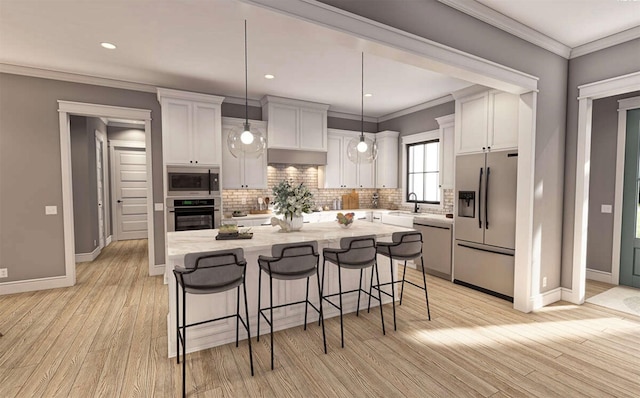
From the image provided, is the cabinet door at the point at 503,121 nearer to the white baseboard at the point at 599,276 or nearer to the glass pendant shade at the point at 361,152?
the glass pendant shade at the point at 361,152

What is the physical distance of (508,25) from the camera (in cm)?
311

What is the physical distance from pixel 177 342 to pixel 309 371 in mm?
1129

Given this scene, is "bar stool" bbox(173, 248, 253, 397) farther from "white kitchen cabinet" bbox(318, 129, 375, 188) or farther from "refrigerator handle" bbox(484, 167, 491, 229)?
"white kitchen cabinet" bbox(318, 129, 375, 188)

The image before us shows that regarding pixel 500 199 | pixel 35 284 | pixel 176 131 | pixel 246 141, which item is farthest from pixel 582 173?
pixel 35 284

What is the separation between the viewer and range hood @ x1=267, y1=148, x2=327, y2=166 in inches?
220

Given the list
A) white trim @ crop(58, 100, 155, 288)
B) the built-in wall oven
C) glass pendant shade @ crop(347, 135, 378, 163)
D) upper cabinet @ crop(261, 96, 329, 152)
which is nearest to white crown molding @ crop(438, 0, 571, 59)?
glass pendant shade @ crop(347, 135, 378, 163)

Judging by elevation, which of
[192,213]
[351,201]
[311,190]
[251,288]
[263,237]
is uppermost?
[311,190]

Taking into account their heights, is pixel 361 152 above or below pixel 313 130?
below

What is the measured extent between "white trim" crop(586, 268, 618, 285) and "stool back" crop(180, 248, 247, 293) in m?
5.27

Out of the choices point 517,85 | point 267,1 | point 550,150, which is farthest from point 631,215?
point 267,1

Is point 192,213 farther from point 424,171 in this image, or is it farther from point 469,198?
point 424,171

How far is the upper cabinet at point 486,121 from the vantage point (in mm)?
3826

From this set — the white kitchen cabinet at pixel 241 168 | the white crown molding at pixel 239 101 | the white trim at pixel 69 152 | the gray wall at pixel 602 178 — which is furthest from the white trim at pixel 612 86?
the white trim at pixel 69 152

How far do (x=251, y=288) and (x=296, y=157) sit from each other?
3.20 m
